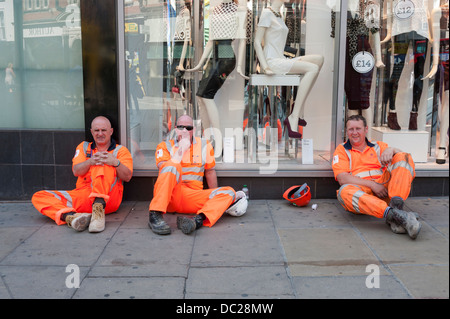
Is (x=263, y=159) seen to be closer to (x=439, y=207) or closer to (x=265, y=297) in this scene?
(x=439, y=207)

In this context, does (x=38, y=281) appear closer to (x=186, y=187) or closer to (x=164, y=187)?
(x=164, y=187)

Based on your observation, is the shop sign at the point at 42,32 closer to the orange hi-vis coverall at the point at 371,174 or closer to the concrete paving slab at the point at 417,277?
the orange hi-vis coverall at the point at 371,174

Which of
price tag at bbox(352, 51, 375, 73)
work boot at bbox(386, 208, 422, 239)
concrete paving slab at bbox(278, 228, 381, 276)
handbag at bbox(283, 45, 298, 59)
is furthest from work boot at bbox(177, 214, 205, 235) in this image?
price tag at bbox(352, 51, 375, 73)

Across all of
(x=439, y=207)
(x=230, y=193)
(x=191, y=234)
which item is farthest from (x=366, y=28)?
(x=191, y=234)

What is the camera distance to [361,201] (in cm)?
419

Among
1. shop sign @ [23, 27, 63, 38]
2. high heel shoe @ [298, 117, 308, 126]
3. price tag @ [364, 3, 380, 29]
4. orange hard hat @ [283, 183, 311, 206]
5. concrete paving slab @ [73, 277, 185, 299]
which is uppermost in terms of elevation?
price tag @ [364, 3, 380, 29]

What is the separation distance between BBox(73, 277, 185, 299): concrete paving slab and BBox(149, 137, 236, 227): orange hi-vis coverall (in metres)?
1.02

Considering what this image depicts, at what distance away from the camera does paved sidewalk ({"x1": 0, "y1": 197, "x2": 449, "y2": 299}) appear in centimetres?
312

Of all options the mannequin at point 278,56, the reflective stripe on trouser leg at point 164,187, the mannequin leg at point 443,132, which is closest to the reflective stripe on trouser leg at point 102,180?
the reflective stripe on trouser leg at point 164,187

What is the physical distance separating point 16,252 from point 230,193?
6.05ft

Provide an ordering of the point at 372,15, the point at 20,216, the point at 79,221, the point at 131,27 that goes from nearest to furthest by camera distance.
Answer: the point at 79,221 < the point at 20,216 < the point at 131,27 < the point at 372,15

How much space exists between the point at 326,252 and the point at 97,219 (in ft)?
6.48

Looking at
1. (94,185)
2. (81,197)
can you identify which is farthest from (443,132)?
(81,197)

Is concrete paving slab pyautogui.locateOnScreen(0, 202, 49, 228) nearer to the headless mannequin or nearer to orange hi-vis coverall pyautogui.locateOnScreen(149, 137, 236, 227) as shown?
orange hi-vis coverall pyautogui.locateOnScreen(149, 137, 236, 227)
